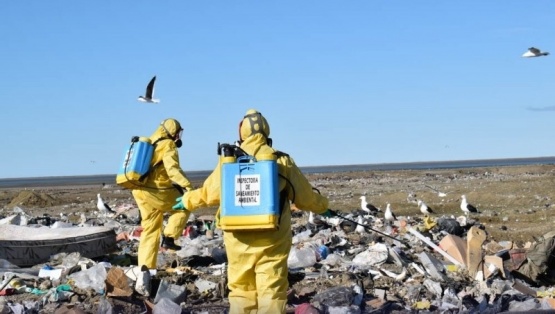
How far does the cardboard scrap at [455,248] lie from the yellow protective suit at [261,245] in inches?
160

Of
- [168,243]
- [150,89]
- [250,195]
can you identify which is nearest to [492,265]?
[168,243]

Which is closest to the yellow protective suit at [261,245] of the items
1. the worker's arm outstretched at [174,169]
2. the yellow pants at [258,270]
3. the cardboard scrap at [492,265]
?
the yellow pants at [258,270]

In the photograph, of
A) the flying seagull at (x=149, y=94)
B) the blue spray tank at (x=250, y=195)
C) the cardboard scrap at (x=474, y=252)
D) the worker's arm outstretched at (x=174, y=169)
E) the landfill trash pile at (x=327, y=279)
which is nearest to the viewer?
the blue spray tank at (x=250, y=195)

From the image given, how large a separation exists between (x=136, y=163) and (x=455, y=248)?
3976 millimetres

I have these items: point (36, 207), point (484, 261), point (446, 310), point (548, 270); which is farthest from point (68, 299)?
point (36, 207)

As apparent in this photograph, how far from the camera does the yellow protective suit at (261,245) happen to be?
5457 mm

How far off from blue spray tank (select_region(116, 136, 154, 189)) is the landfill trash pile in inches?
36.9

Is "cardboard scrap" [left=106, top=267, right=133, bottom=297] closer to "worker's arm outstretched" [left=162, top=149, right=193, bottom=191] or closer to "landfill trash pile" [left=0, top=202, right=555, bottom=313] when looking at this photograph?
"landfill trash pile" [left=0, top=202, right=555, bottom=313]

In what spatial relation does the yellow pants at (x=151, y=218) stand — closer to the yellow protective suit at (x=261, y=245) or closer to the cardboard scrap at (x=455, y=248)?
the yellow protective suit at (x=261, y=245)

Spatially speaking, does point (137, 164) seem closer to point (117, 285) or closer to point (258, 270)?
point (117, 285)

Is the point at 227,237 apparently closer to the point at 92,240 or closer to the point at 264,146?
the point at 264,146

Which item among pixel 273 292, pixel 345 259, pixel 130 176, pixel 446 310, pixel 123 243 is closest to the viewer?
pixel 273 292

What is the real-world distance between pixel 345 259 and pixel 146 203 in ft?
8.72

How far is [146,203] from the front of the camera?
8695mm
